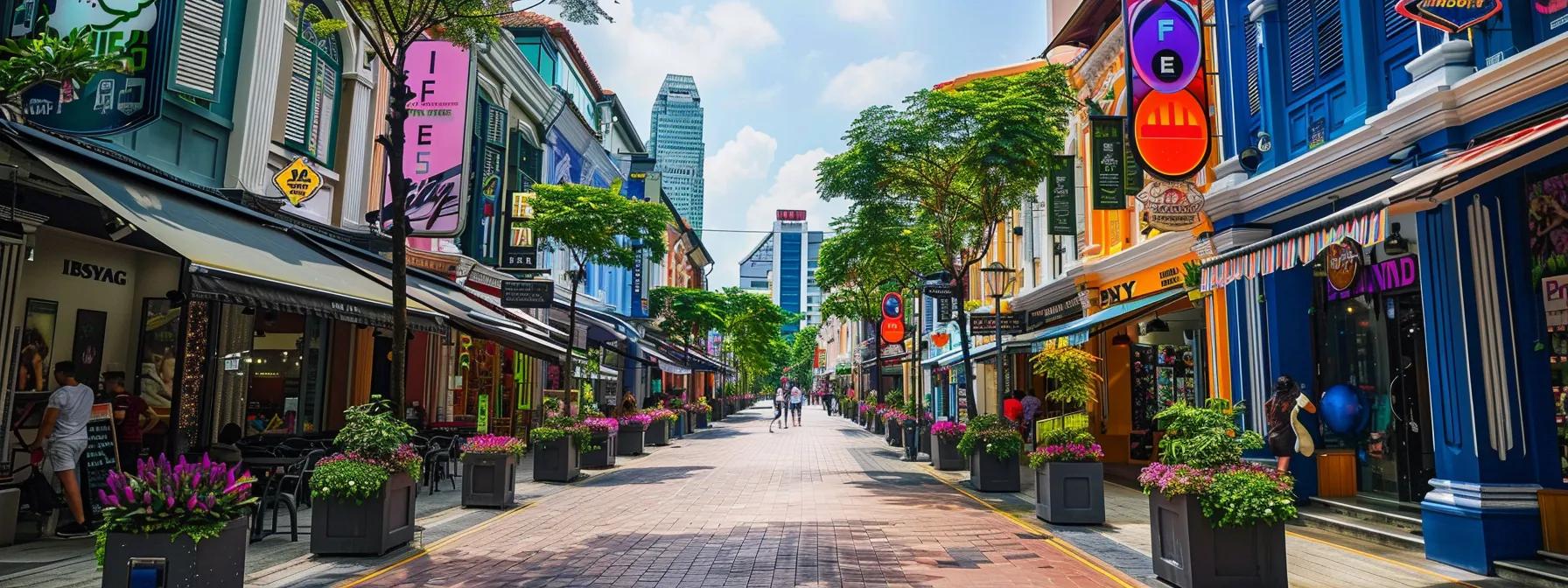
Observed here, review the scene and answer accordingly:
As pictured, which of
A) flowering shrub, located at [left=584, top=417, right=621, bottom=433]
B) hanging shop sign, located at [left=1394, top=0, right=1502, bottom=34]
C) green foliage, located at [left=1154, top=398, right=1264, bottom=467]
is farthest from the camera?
flowering shrub, located at [left=584, top=417, right=621, bottom=433]

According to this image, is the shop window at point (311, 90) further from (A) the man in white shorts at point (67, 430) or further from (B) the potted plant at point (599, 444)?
(B) the potted plant at point (599, 444)

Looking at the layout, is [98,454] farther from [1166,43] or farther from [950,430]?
[1166,43]

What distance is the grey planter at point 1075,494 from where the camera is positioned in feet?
32.4

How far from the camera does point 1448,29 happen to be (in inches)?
303

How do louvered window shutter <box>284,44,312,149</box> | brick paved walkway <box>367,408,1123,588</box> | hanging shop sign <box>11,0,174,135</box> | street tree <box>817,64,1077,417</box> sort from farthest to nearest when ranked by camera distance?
1. street tree <box>817,64,1077,417</box>
2. louvered window shutter <box>284,44,312,149</box>
3. hanging shop sign <box>11,0,174,135</box>
4. brick paved walkway <box>367,408,1123,588</box>

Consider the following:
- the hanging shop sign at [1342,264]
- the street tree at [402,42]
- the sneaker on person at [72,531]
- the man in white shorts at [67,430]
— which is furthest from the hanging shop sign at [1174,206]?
the sneaker on person at [72,531]

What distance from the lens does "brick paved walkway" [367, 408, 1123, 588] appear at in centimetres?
693

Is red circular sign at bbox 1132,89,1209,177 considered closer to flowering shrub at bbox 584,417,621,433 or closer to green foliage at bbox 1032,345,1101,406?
green foliage at bbox 1032,345,1101,406

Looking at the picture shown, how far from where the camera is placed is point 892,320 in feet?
95.6

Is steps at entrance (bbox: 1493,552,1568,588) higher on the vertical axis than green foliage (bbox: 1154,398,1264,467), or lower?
lower

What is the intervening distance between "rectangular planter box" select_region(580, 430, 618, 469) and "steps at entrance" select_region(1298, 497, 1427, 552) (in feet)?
39.7

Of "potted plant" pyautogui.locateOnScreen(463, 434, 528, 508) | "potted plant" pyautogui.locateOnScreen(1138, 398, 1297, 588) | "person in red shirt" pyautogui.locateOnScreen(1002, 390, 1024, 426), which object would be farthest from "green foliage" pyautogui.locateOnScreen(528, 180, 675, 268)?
"potted plant" pyautogui.locateOnScreen(1138, 398, 1297, 588)

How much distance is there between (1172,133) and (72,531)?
13979 mm

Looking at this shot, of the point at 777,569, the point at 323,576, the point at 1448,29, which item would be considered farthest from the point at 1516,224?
the point at 323,576
